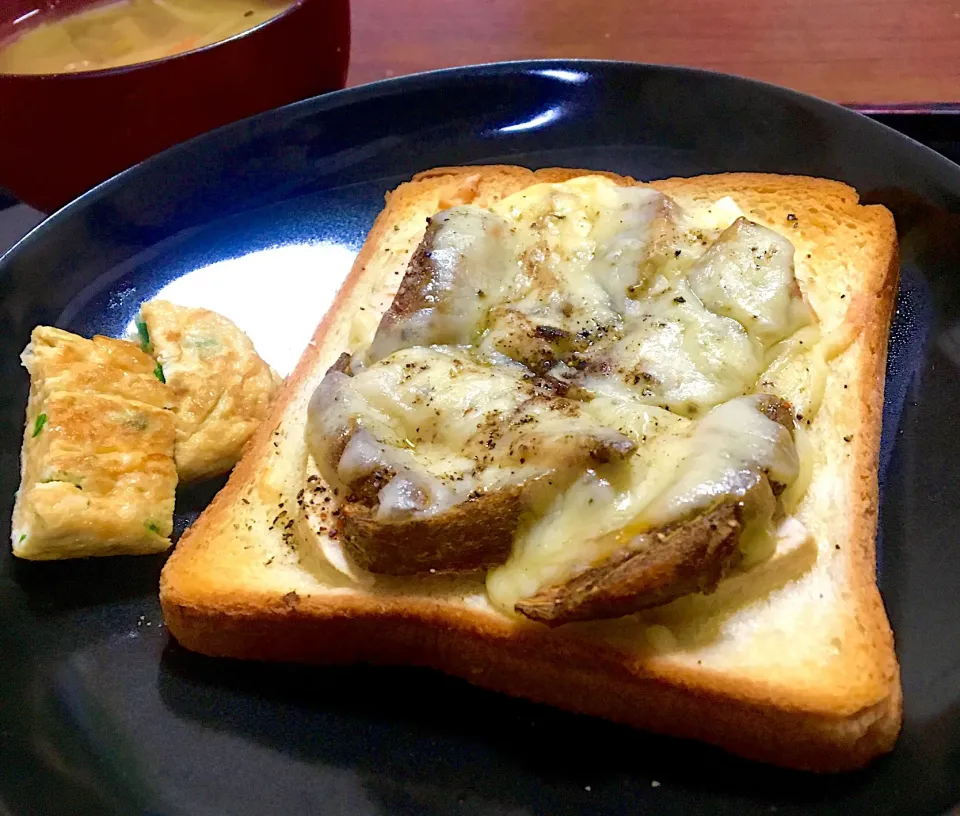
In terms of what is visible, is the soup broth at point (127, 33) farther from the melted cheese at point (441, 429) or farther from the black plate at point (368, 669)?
the melted cheese at point (441, 429)

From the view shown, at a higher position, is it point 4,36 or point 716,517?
point 4,36

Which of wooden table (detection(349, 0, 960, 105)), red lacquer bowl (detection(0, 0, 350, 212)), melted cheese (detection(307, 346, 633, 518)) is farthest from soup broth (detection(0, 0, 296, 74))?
melted cheese (detection(307, 346, 633, 518))

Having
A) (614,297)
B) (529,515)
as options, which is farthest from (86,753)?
(614,297)

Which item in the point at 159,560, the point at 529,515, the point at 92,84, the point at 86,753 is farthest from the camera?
the point at 92,84

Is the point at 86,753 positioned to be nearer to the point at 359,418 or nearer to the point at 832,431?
the point at 359,418

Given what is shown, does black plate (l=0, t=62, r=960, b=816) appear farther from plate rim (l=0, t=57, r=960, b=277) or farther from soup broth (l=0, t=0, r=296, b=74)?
soup broth (l=0, t=0, r=296, b=74)
